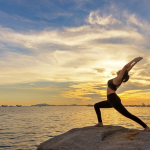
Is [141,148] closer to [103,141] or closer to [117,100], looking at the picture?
[103,141]

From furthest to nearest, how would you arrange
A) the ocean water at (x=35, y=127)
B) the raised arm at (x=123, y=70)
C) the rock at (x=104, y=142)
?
1. the ocean water at (x=35, y=127)
2. the raised arm at (x=123, y=70)
3. the rock at (x=104, y=142)

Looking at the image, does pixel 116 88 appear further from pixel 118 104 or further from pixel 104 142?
pixel 104 142

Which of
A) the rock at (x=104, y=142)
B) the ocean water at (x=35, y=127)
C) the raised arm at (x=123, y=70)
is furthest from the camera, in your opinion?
the ocean water at (x=35, y=127)

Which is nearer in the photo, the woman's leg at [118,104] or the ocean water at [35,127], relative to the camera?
the woman's leg at [118,104]

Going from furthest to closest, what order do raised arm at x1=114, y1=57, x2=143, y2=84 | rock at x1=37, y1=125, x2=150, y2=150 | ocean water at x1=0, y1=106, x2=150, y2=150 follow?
ocean water at x1=0, y1=106, x2=150, y2=150, raised arm at x1=114, y1=57, x2=143, y2=84, rock at x1=37, y1=125, x2=150, y2=150

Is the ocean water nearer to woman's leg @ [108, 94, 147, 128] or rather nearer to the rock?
the rock

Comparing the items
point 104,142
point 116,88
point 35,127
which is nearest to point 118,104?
point 116,88

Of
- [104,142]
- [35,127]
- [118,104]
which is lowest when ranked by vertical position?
[35,127]

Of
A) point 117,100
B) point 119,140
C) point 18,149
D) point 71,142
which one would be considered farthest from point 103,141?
point 18,149

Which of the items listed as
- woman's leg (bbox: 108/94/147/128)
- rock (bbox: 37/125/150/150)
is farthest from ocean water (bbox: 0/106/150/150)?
woman's leg (bbox: 108/94/147/128)

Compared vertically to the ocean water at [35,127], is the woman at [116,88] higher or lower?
higher

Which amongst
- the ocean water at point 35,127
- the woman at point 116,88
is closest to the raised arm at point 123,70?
the woman at point 116,88

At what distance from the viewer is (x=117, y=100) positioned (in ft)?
20.5

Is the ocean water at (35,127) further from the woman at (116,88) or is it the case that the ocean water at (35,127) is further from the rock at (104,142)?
the woman at (116,88)
